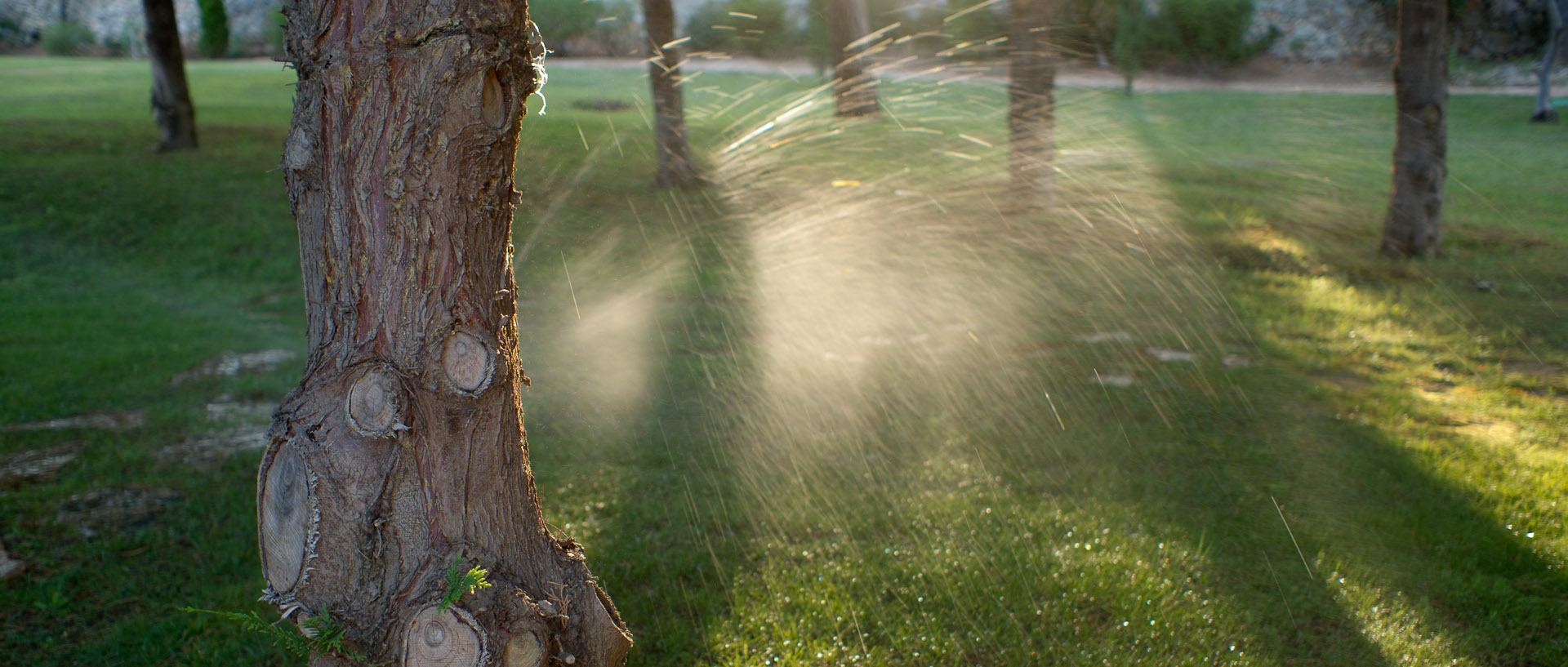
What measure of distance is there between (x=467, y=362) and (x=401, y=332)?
0.14 m

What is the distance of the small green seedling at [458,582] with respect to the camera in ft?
5.99

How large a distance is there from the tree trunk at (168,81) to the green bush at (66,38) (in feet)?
64.5

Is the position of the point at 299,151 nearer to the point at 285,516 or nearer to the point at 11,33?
the point at 285,516

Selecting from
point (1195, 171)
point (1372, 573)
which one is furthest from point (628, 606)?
point (1195, 171)

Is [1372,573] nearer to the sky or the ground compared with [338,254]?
nearer to the ground

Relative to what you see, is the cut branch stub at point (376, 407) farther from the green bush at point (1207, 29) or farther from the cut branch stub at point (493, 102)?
the green bush at point (1207, 29)

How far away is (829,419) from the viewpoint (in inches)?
179

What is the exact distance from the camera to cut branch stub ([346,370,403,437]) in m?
1.86

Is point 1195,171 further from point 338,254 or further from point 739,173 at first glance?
point 338,254

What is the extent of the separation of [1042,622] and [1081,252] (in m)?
5.32

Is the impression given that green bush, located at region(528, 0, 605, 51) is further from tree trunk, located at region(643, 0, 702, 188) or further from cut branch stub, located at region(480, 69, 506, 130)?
cut branch stub, located at region(480, 69, 506, 130)

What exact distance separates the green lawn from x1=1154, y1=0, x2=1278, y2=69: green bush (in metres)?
13.1

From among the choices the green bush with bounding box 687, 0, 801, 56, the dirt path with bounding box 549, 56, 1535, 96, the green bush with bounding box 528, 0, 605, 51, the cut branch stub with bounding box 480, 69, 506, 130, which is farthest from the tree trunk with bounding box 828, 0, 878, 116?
the cut branch stub with bounding box 480, 69, 506, 130

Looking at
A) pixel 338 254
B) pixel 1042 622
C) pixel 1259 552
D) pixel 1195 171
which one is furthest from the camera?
pixel 1195 171
